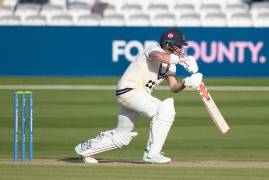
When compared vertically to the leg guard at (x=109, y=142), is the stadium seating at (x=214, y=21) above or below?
above

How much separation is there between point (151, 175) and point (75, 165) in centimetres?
128

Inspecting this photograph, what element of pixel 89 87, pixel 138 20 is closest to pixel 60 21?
pixel 138 20

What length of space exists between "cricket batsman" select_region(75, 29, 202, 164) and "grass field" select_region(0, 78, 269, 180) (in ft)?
0.85

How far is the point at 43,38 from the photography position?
24203 mm

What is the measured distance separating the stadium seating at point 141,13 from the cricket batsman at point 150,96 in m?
12.9

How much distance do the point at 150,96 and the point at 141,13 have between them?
46.2ft

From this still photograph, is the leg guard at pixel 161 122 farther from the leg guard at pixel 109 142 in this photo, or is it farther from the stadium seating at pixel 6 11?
the stadium seating at pixel 6 11

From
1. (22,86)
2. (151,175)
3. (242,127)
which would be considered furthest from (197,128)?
(22,86)

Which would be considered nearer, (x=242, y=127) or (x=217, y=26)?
(x=242, y=127)

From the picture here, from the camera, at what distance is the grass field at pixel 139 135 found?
Answer: 36.0ft

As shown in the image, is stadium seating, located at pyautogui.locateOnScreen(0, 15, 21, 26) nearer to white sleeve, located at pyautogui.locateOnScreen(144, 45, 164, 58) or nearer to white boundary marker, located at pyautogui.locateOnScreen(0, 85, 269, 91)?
white boundary marker, located at pyautogui.locateOnScreen(0, 85, 269, 91)

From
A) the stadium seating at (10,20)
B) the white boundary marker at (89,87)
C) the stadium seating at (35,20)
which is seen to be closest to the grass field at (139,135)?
the white boundary marker at (89,87)

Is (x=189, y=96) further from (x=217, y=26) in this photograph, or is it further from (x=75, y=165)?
(x=75, y=165)

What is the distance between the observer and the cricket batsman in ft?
37.8
